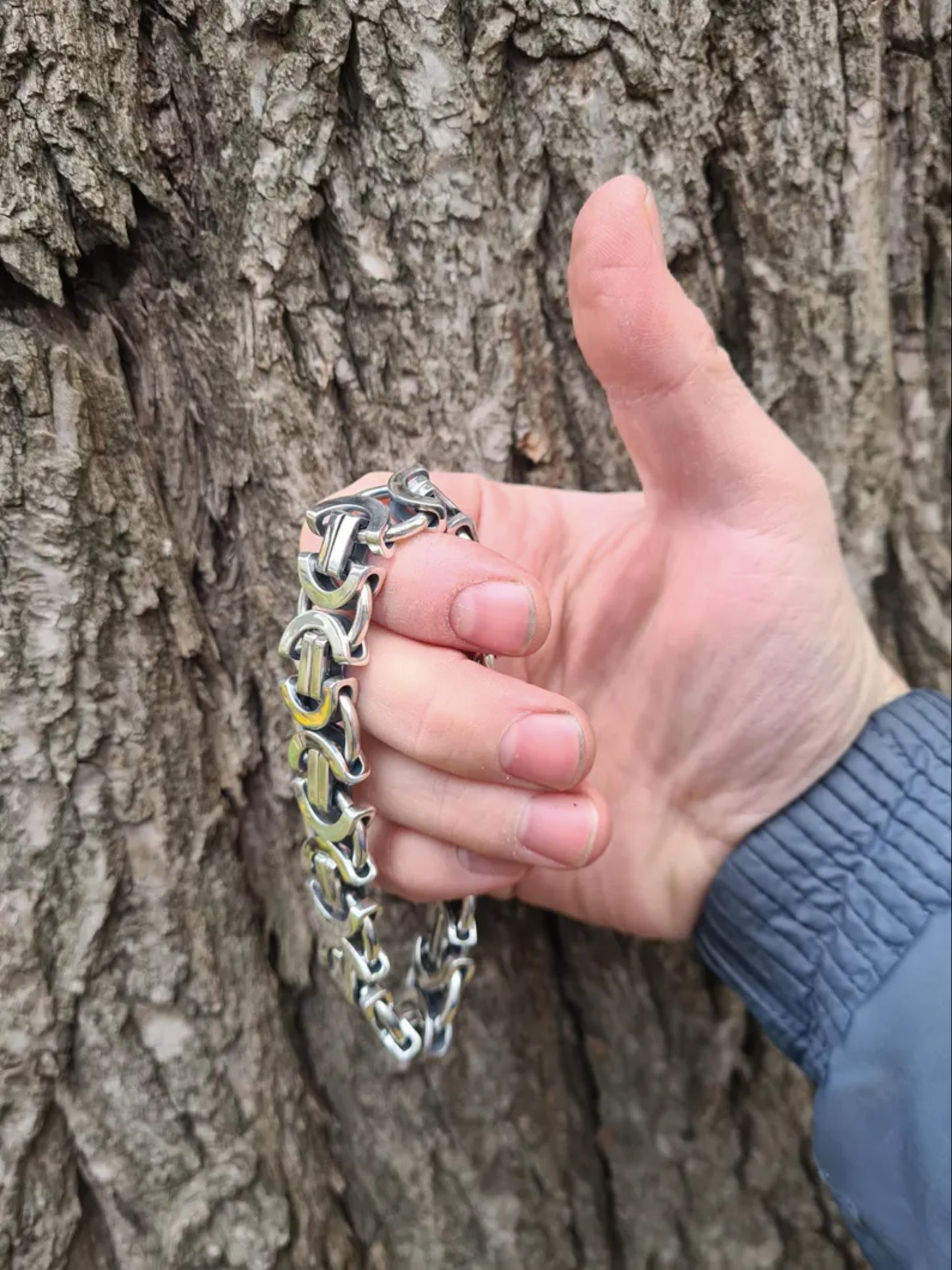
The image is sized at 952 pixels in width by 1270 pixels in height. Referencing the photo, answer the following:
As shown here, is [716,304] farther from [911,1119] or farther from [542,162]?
[911,1119]

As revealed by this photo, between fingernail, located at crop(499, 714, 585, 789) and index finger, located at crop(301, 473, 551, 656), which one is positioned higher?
index finger, located at crop(301, 473, 551, 656)

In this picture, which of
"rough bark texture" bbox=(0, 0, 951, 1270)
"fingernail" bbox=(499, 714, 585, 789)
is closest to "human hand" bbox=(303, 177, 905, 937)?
"fingernail" bbox=(499, 714, 585, 789)

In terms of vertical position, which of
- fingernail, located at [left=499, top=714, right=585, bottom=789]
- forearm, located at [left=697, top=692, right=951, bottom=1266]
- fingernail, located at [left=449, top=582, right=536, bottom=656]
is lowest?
forearm, located at [left=697, top=692, right=951, bottom=1266]

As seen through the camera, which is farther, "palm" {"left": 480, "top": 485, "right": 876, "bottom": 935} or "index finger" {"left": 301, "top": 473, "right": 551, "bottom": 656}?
"palm" {"left": 480, "top": 485, "right": 876, "bottom": 935}

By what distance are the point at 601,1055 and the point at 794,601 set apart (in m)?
0.67

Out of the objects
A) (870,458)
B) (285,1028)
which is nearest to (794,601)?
(870,458)

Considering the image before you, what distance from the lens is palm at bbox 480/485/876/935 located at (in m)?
0.92

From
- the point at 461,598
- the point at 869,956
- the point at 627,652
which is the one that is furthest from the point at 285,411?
the point at 869,956

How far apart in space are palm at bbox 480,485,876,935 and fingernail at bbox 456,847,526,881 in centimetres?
16

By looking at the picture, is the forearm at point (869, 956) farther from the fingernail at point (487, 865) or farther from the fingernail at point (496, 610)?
the fingernail at point (496, 610)

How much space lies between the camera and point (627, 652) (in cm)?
98

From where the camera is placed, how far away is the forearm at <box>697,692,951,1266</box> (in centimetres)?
82

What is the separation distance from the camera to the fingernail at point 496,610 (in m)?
0.74

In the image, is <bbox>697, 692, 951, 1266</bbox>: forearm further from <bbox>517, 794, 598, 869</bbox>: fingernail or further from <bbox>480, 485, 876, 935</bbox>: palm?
<bbox>517, 794, 598, 869</bbox>: fingernail
